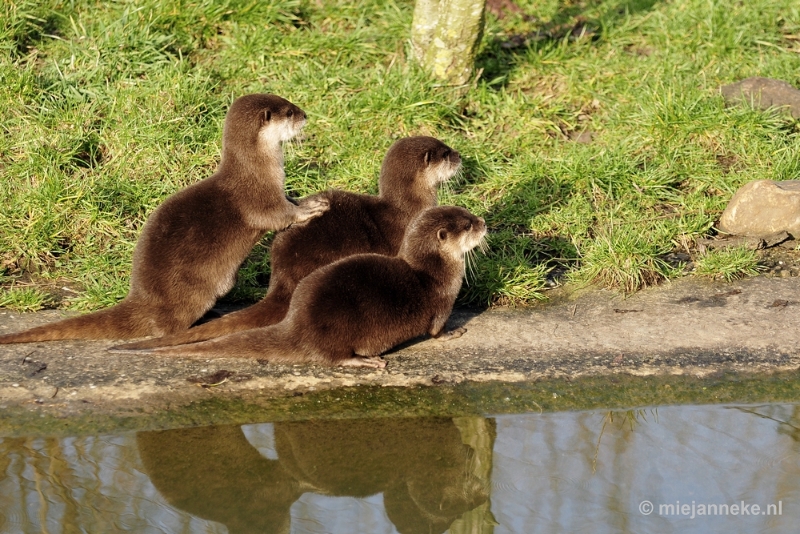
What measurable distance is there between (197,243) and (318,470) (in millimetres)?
1152

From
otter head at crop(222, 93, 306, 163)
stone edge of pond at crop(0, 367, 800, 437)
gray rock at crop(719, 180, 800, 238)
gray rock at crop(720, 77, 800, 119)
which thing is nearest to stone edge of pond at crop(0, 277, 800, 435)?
stone edge of pond at crop(0, 367, 800, 437)

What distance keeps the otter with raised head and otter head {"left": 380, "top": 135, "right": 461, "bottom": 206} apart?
0.47 m

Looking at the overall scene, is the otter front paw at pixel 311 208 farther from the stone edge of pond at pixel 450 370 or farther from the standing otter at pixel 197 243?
the stone edge of pond at pixel 450 370

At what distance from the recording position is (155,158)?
17.2 feet

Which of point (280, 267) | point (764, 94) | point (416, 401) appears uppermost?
point (764, 94)

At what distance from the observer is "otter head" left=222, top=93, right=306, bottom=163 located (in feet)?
14.0

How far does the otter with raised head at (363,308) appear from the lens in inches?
149

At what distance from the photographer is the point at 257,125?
4305 millimetres

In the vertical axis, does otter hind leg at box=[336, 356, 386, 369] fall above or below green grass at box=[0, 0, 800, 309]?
below

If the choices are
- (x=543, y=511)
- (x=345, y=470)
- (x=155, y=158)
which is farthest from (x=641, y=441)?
(x=155, y=158)

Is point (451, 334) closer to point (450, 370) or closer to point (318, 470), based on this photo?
point (450, 370)

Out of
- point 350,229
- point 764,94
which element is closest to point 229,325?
point 350,229

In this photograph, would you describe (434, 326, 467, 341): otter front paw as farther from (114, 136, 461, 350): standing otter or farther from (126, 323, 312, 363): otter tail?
(126, 323, 312, 363): otter tail

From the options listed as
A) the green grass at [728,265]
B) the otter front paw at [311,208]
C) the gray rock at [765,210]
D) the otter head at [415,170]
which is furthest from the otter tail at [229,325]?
the gray rock at [765,210]
